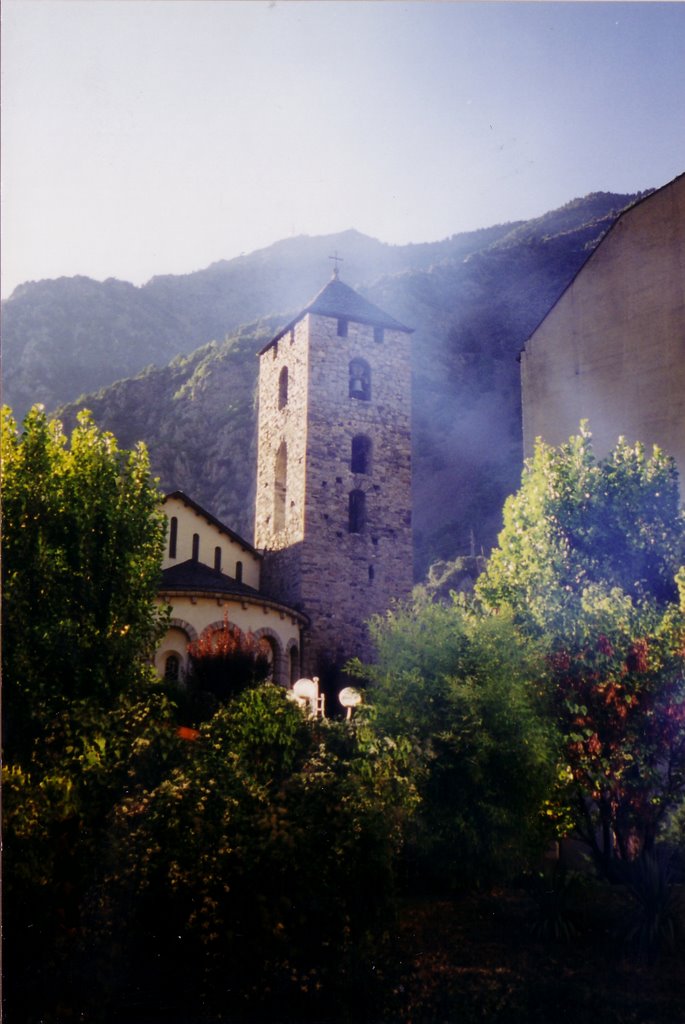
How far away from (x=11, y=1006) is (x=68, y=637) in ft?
18.8

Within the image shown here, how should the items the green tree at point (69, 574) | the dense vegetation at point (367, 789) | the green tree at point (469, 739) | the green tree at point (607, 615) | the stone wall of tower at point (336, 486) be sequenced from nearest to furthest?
the dense vegetation at point (367, 789) < the green tree at point (69, 574) < the green tree at point (469, 739) < the green tree at point (607, 615) < the stone wall of tower at point (336, 486)

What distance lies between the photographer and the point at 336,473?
3619 cm

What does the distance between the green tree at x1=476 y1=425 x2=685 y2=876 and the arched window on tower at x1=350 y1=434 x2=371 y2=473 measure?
52.8 ft

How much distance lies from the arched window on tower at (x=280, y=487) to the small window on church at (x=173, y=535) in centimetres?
495

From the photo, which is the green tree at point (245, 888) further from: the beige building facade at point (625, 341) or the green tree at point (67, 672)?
the beige building facade at point (625, 341)

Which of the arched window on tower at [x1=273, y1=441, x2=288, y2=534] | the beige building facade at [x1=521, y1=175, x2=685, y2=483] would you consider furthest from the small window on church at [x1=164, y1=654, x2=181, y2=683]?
the beige building facade at [x1=521, y1=175, x2=685, y2=483]

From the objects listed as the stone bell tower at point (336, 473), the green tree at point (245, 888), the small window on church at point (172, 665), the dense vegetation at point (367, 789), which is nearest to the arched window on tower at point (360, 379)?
the stone bell tower at point (336, 473)

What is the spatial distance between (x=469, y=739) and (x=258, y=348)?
6691 centimetres

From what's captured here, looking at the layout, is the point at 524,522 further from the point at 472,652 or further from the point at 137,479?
the point at 137,479

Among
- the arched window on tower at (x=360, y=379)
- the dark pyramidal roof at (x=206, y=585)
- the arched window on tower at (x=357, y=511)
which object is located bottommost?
the dark pyramidal roof at (x=206, y=585)

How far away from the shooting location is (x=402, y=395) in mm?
39062

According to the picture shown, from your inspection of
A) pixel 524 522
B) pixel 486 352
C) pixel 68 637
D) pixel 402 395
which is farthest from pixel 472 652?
pixel 486 352

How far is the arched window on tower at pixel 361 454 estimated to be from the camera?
123ft

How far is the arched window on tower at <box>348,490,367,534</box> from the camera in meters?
36.7
